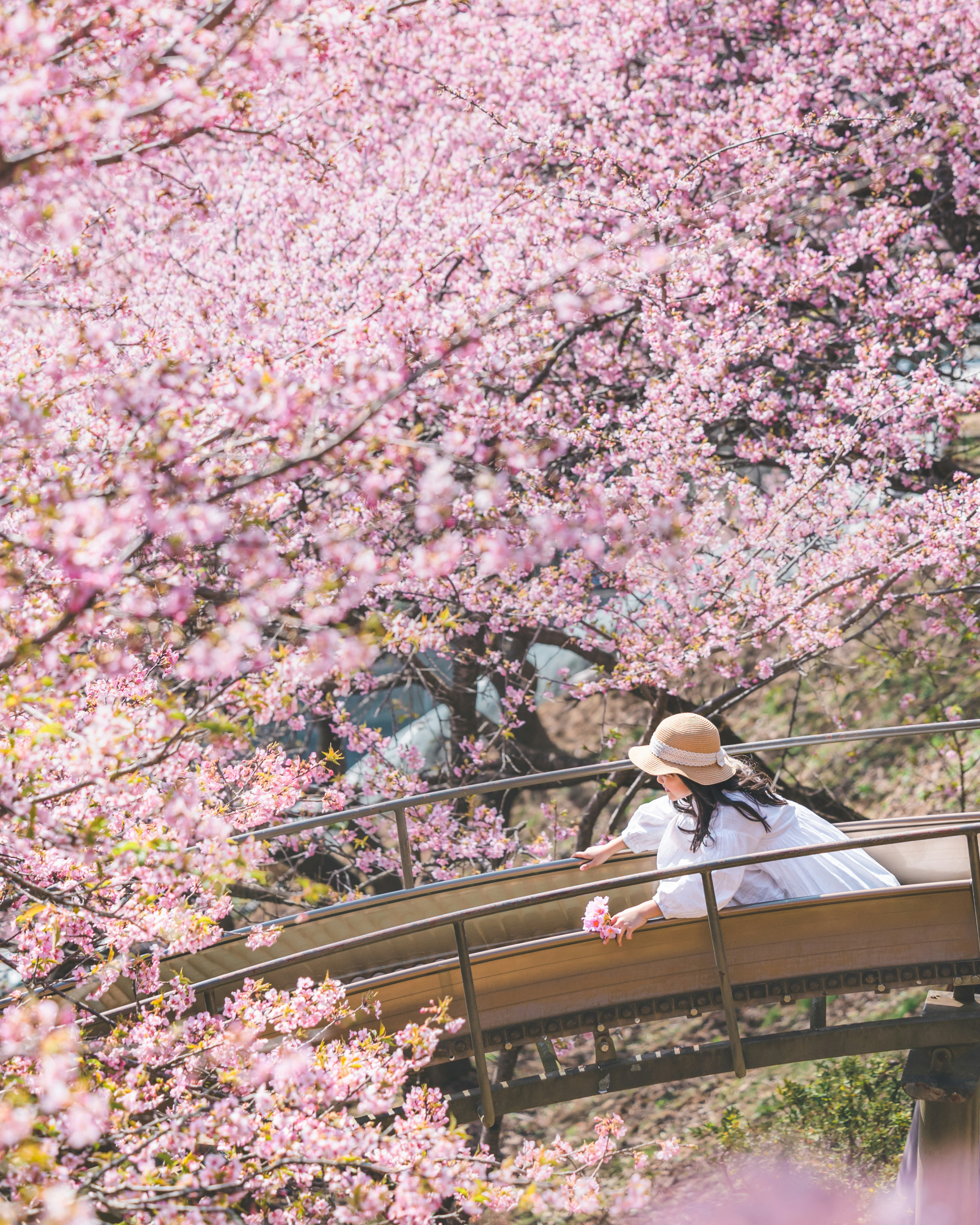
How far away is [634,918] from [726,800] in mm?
653

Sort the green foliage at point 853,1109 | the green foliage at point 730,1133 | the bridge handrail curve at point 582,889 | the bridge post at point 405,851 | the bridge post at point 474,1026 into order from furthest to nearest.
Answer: the green foliage at point 730,1133, the green foliage at point 853,1109, the bridge post at point 405,851, the bridge post at point 474,1026, the bridge handrail curve at point 582,889

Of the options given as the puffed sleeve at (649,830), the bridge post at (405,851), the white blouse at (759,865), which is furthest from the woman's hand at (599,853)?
the bridge post at (405,851)

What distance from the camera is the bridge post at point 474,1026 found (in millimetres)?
3537

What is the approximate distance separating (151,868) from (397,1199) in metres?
1.10

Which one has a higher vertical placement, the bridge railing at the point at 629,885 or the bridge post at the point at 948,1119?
the bridge railing at the point at 629,885

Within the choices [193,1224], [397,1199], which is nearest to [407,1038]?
[397,1199]

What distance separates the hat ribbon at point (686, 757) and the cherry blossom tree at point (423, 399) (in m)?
1.02

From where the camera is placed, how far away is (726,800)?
403cm

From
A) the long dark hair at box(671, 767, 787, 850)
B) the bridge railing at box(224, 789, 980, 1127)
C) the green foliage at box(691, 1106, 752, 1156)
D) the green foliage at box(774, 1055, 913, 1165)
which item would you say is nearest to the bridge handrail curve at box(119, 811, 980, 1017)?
the bridge railing at box(224, 789, 980, 1127)

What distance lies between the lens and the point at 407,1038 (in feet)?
10.6

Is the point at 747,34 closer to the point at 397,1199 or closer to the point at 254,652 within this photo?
the point at 254,652

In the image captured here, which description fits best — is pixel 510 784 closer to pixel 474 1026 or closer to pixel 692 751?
pixel 692 751

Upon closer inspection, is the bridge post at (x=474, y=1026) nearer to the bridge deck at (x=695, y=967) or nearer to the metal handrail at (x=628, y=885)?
the metal handrail at (x=628, y=885)

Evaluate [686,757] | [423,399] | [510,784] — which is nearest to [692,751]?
[686,757]
